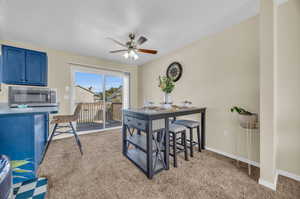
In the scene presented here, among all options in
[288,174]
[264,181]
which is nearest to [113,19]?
[264,181]

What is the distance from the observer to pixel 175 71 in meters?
3.20

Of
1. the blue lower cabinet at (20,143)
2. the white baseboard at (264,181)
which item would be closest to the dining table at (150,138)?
the white baseboard at (264,181)

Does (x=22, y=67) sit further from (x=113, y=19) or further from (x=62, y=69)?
(x=113, y=19)

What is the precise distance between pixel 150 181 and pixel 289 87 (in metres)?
2.29

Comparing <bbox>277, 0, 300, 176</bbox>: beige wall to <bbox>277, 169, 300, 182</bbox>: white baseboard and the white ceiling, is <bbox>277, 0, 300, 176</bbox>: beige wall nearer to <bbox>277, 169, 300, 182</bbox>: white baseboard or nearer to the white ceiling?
<bbox>277, 169, 300, 182</bbox>: white baseboard

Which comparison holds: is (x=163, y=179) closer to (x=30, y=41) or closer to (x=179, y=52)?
(x=179, y=52)

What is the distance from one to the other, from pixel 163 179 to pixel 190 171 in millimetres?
458

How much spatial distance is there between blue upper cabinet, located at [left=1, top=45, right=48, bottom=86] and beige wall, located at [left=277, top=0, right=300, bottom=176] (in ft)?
14.5

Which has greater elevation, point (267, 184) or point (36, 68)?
point (36, 68)

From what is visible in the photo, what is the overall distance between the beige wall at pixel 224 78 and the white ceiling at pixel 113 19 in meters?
0.25

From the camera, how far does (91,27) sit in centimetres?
217

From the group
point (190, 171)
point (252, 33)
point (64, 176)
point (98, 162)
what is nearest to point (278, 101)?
point (252, 33)

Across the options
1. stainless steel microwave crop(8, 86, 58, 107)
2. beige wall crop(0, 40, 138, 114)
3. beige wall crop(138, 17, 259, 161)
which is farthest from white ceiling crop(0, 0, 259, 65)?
stainless steel microwave crop(8, 86, 58, 107)

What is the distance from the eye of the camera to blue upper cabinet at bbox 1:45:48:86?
7.66 feet
